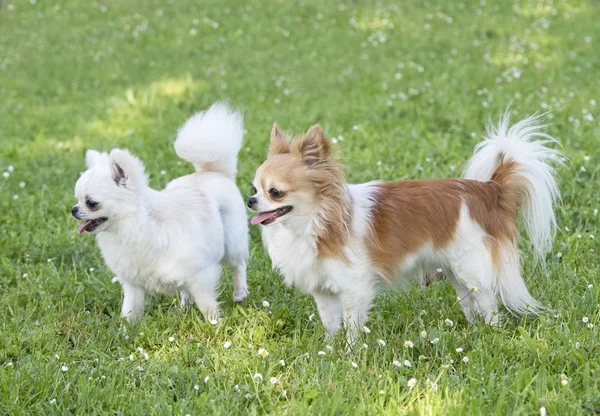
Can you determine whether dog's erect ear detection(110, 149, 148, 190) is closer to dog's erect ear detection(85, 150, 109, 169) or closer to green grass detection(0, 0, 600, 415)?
dog's erect ear detection(85, 150, 109, 169)

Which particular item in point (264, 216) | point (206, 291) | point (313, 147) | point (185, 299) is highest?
point (313, 147)

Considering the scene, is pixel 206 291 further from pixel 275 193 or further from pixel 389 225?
pixel 389 225

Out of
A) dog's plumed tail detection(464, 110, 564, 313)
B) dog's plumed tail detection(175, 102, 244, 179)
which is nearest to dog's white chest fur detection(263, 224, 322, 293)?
dog's plumed tail detection(175, 102, 244, 179)

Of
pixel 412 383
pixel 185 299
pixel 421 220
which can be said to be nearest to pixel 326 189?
pixel 421 220

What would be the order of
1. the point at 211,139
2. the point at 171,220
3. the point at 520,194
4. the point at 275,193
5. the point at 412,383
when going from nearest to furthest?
the point at 412,383
the point at 275,193
the point at 520,194
the point at 171,220
the point at 211,139

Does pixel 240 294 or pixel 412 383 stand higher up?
pixel 412 383

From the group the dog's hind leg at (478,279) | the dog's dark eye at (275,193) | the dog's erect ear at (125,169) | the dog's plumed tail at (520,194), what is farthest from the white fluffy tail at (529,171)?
the dog's erect ear at (125,169)

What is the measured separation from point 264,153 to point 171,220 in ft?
9.50

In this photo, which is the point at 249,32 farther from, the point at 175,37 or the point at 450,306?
the point at 450,306

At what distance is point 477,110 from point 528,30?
13.1ft

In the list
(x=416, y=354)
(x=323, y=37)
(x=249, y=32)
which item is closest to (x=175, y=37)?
(x=249, y=32)

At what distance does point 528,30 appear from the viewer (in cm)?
1086

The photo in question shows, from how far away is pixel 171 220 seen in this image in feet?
13.2

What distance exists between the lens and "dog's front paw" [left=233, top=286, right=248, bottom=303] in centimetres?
446
